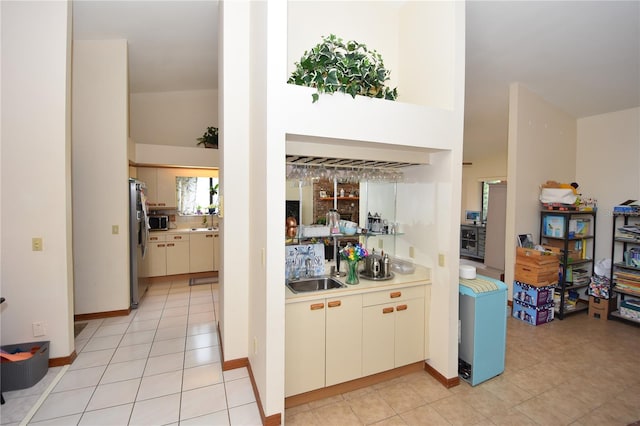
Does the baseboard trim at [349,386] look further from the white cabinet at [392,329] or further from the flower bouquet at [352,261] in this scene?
the flower bouquet at [352,261]

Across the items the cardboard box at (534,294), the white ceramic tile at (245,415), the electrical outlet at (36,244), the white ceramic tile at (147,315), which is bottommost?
the white ceramic tile at (245,415)

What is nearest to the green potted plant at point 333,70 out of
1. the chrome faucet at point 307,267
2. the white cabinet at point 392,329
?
the chrome faucet at point 307,267

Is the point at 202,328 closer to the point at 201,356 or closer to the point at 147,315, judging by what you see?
the point at 201,356

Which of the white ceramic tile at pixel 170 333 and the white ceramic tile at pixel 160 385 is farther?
the white ceramic tile at pixel 170 333

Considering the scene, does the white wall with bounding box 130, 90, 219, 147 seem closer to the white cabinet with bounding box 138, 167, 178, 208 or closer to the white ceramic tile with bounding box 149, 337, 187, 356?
the white cabinet with bounding box 138, 167, 178, 208

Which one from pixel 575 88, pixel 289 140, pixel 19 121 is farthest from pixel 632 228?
pixel 19 121

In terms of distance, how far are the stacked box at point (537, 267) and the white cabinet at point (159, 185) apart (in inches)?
241

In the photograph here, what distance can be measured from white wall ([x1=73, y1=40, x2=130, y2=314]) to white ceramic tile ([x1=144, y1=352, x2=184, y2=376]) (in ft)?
4.91

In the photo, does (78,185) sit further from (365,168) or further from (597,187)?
(597,187)

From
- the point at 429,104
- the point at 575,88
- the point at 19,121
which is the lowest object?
the point at 19,121

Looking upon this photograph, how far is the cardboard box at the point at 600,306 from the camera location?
409cm

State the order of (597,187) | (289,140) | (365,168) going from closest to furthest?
(289,140), (365,168), (597,187)

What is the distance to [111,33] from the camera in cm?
360

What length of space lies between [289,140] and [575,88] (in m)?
4.40
